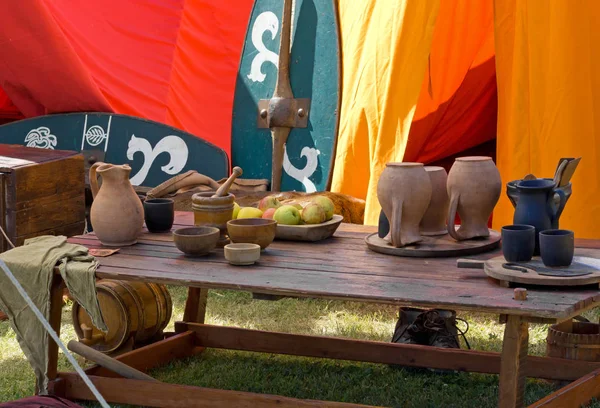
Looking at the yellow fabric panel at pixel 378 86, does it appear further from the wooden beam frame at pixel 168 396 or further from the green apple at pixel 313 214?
the wooden beam frame at pixel 168 396

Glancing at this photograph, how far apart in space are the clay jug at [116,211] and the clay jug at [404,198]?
0.80m

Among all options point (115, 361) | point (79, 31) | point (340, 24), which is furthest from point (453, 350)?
point (79, 31)

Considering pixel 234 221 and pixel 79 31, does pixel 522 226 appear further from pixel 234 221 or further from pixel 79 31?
pixel 79 31

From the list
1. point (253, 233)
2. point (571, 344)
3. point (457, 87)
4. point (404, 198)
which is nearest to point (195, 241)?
point (253, 233)

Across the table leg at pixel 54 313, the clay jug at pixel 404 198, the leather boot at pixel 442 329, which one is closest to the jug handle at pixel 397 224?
the clay jug at pixel 404 198

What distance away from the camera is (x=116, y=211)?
9.42ft

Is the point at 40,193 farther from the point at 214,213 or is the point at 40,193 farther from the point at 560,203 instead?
the point at 560,203

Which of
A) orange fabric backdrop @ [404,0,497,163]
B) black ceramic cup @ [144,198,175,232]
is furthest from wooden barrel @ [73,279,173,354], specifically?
orange fabric backdrop @ [404,0,497,163]

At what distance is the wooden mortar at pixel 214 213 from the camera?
288 cm

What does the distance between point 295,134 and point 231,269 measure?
7.98 feet

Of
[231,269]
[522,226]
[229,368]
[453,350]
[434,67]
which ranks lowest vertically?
[229,368]

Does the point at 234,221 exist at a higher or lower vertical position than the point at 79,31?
lower

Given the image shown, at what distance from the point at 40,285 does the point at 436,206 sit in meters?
1.24

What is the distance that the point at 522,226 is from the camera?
8.04ft
